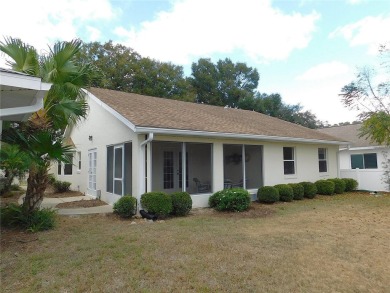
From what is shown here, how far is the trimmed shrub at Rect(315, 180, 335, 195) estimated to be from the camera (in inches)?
540

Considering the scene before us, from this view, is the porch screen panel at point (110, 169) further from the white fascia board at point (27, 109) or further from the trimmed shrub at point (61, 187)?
the white fascia board at point (27, 109)

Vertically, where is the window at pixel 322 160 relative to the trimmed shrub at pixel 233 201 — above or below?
above

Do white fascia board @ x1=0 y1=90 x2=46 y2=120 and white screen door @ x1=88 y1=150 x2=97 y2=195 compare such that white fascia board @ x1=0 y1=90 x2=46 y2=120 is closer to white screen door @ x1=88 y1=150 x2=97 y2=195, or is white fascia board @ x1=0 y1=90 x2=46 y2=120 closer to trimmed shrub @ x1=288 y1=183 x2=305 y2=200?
white screen door @ x1=88 y1=150 x2=97 y2=195

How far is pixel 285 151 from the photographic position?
44.1 ft

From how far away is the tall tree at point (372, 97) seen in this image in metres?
13.9

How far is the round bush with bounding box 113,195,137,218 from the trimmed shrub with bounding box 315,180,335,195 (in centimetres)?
954

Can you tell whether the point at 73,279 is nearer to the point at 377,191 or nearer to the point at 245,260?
the point at 245,260

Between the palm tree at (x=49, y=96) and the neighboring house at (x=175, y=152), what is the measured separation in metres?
1.87

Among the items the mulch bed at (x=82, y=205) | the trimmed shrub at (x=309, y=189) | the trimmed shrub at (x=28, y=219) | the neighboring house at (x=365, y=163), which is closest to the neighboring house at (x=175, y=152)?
the mulch bed at (x=82, y=205)

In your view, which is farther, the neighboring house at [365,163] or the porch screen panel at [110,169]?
the neighboring house at [365,163]

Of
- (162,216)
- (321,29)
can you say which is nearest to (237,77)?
(321,29)

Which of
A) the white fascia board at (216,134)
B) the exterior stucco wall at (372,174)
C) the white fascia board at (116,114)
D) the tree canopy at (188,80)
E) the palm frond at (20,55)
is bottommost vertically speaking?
the exterior stucco wall at (372,174)

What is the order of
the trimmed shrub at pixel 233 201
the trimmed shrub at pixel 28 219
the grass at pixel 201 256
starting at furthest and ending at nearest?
the trimmed shrub at pixel 233 201
the trimmed shrub at pixel 28 219
the grass at pixel 201 256

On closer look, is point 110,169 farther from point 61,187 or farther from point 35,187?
point 61,187
